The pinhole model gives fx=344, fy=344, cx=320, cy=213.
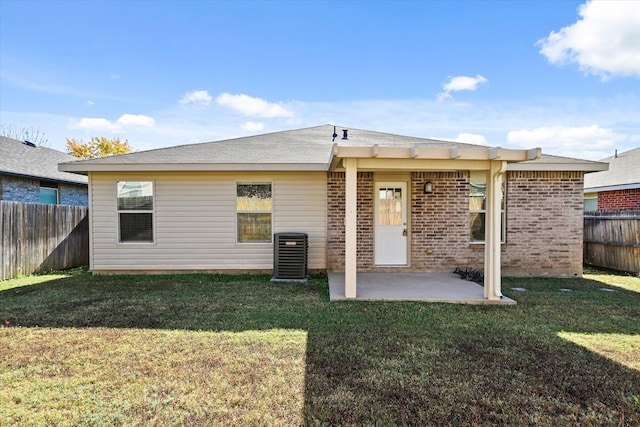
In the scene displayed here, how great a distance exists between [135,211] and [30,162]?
698 cm

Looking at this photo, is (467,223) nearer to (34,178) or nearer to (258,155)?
(258,155)

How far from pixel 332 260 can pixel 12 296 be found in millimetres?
6003

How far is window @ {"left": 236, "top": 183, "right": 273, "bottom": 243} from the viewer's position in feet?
26.1

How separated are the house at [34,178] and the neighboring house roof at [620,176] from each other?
18873 mm

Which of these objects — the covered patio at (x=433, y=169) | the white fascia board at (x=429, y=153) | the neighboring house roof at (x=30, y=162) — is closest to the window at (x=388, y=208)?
the covered patio at (x=433, y=169)

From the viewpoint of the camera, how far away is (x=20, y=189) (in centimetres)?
1087

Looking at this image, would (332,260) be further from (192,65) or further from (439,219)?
(192,65)

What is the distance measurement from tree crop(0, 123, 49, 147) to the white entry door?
26367mm

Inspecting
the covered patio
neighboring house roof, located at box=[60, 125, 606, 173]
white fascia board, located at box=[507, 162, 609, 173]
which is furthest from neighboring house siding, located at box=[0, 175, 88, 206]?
white fascia board, located at box=[507, 162, 609, 173]

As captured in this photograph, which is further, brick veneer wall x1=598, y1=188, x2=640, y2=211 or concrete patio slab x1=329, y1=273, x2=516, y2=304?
brick veneer wall x1=598, y1=188, x2=640, y2=211

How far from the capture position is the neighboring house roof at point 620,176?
38.0ft

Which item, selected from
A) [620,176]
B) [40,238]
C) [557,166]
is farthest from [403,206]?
[620,176]

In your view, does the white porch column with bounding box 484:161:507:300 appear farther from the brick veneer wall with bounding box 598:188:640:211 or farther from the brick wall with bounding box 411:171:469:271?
the brick veneer wall with bounding box 598:188:640:211

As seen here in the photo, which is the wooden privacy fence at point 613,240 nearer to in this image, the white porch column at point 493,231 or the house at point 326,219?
the house at point 326,219
